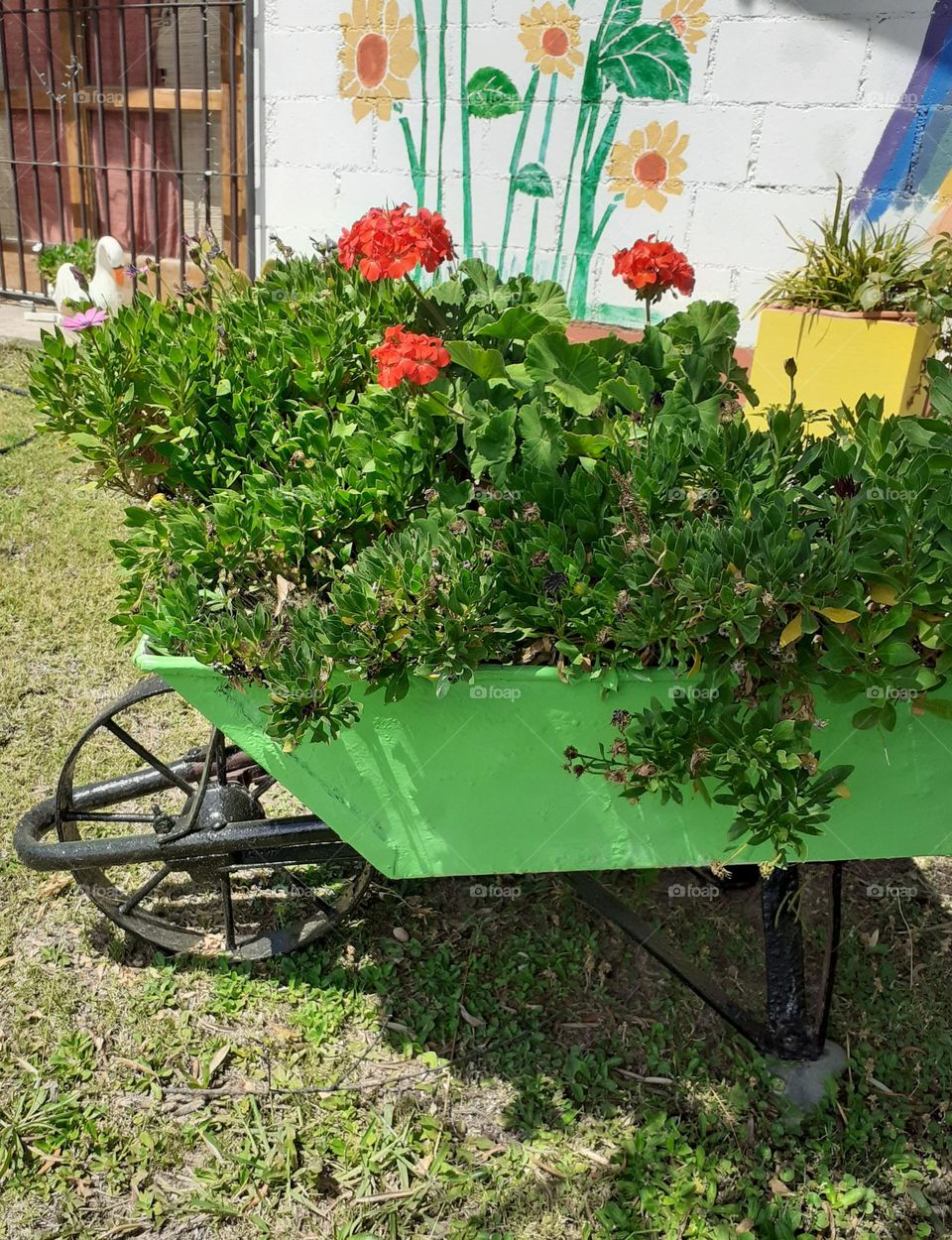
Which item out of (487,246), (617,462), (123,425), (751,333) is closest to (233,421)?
(123,425)

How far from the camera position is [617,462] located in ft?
4.61

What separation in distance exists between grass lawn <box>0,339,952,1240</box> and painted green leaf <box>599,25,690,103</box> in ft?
9.26

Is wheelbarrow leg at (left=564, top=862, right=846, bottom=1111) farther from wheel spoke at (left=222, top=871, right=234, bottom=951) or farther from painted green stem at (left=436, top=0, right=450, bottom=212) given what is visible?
painted green stem at (left=436, top=0, right=450, bottom=212)

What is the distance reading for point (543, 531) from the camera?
1368 millimetres

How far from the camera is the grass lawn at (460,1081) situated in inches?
64.2

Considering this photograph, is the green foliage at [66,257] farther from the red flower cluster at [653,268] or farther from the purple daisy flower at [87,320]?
the red flower cluster at [653,268]

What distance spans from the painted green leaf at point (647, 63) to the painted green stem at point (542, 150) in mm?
209

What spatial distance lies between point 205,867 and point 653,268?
1351 mm

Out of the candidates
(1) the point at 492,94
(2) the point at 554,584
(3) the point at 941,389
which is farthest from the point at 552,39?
(2) the point at 554,584

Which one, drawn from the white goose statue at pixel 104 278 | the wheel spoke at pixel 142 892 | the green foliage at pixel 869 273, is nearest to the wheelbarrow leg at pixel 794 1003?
the wheel spoke at pixel 142 892

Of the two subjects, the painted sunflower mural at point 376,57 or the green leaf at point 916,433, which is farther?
the painted sunflower mural at point 376,57

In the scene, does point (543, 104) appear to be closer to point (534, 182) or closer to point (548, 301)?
point (534, 182)

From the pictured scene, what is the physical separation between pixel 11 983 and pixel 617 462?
1.57 meters

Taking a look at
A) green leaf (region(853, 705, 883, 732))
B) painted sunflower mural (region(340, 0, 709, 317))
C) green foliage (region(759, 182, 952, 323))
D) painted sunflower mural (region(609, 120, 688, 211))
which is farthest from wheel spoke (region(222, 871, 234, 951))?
painted sunflower mural (region(609, 120, 688, 211))
